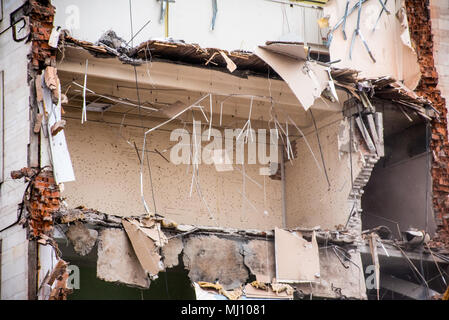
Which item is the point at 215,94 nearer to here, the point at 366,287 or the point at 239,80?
the point at 239,80

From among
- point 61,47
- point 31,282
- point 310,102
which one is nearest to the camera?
point 31,282

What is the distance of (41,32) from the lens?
1451cm

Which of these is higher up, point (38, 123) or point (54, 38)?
point (54, 38)

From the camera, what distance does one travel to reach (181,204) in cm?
1752

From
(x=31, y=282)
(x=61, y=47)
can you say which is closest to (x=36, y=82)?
(x=61, y=47)

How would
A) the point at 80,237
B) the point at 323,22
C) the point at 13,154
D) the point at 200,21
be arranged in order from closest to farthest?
the point at 80,237
the point at 13,154
the point at 200,21
the point at 323,22

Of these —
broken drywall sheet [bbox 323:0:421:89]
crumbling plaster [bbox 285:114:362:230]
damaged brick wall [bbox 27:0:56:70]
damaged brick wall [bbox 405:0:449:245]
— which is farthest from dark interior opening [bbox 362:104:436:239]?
damaged brick wall [bbox 27:0:56:70]

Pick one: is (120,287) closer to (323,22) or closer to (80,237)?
(80,237)

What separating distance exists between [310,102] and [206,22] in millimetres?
2612

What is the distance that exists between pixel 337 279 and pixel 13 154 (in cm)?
571

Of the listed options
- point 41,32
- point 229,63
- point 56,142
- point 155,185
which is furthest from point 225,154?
point 41,32

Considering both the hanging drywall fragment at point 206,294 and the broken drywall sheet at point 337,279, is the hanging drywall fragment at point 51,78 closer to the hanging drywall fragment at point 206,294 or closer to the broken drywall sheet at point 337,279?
the hanging drywall fragment at point 206,294

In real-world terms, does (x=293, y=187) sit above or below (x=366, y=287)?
above

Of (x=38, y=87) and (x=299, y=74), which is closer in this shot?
(x=38, y=87)
